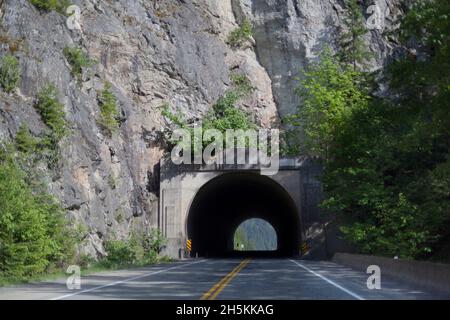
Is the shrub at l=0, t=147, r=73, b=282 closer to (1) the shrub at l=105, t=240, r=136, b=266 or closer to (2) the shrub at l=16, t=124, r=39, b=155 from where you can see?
(2) the shrub at l=16, t=124, r=39, b=155

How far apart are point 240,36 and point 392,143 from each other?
24211 millimetres

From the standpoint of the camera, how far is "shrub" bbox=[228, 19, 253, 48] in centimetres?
4922

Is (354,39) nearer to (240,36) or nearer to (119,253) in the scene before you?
(240,36)

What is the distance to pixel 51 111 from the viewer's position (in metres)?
28.7

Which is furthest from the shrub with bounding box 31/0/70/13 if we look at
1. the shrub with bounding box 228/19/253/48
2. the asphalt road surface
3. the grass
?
the asphalt road surface

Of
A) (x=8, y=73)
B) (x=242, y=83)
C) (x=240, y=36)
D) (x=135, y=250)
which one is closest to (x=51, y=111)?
(x=8, y=73)

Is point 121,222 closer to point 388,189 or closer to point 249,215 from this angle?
point 388,189

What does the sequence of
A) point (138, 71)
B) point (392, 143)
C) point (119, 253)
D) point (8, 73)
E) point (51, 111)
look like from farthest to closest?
point (138, 71) → point (119, 253) → point (51, 111) → point (392, 143) → point (8, 73)

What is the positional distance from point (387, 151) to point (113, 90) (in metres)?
18.9

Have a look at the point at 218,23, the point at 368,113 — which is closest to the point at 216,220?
the point at 218,23

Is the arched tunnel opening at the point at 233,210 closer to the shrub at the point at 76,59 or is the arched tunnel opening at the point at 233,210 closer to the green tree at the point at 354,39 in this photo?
the shrub at the point at 76,59

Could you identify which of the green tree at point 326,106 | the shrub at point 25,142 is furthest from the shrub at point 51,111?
the green tree at point 326,106

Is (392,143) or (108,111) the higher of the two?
(108,111)

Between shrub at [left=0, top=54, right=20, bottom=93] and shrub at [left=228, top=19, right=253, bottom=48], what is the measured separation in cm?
2420
